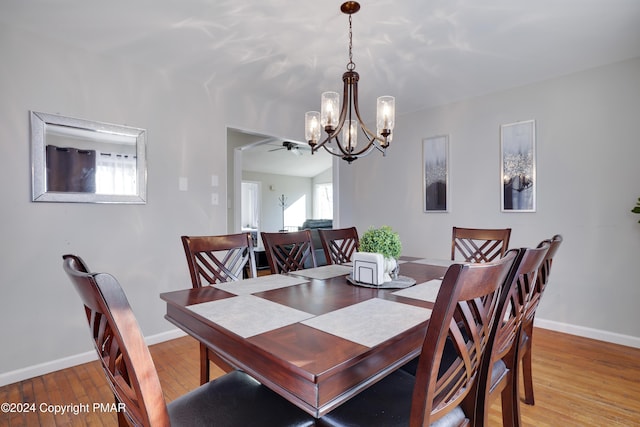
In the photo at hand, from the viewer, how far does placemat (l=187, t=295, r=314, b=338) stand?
101 centimetres

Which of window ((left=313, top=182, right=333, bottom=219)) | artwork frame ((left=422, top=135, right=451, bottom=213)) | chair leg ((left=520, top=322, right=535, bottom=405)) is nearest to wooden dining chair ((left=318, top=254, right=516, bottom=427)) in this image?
chair leg ((left=520, top=322, right=535, bottom=405))

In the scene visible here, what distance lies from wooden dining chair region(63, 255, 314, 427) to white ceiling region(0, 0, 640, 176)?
1.82 metres

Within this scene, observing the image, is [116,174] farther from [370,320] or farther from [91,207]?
[370,320]

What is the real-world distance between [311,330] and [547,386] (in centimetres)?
190

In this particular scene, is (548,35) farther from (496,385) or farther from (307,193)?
(307,193)

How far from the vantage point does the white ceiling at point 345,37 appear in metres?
1.94

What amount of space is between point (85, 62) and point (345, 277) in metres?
2.49

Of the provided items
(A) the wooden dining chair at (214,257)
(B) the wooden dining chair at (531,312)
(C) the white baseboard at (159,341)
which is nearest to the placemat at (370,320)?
(B) the wooden dining chair at (531,312)

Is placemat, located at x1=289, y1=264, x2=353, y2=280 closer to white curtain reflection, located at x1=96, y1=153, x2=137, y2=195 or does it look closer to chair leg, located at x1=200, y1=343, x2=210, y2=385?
chair leg, located at x1=200, y1=343, x2=210, y2=385

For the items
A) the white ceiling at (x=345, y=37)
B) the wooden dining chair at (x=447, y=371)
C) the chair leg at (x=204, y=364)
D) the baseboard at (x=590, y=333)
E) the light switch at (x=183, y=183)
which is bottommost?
the baseboard at (x=590, y=333)

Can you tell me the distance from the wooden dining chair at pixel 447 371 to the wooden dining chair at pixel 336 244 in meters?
1.23

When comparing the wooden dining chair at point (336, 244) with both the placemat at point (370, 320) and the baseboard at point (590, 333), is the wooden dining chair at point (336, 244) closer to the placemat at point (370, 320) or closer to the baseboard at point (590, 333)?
the placemat at point (370, 320)

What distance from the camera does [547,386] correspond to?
201 cm

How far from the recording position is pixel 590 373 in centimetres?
216
